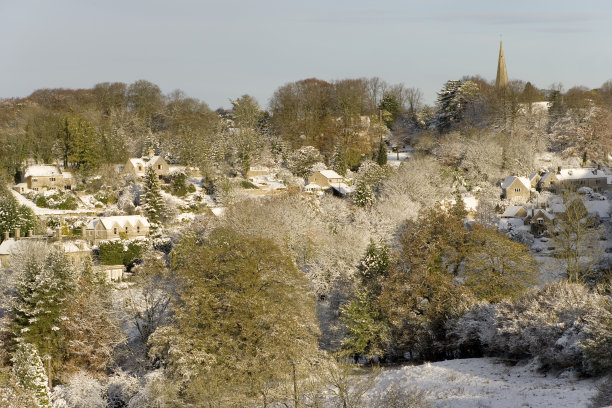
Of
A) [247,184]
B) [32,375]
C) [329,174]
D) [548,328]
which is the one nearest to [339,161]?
[329,174]

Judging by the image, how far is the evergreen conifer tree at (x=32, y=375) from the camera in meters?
24.3

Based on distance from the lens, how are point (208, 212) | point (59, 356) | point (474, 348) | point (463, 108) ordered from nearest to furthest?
1. point (474, 348)
2. point (59, 356)
3. point (208, 212)
4. point (463, 108)

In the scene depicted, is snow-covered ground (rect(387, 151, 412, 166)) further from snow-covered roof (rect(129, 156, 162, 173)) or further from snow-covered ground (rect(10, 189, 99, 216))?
snow-covered ground (rect(10, 189, 99, 216))

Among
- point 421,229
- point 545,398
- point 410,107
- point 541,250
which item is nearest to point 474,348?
point 421,229

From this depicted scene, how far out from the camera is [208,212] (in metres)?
46.6

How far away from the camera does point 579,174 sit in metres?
56.7

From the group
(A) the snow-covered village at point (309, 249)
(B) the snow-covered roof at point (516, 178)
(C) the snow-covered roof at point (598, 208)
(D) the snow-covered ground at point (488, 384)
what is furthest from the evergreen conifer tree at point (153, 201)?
(C) the snow-covered roof at point (598, 208)

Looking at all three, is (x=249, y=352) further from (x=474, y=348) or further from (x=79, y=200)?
(x=79, y=200)

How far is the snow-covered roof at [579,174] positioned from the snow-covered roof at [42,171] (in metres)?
41.8

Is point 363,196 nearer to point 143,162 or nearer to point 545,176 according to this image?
point 545,176

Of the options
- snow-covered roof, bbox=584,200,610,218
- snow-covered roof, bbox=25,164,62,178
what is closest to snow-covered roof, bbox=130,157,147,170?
snow-covered roof, bbox=25,164,62,178

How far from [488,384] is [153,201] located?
1303 inches

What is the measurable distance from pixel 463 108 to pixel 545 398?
4990 cm

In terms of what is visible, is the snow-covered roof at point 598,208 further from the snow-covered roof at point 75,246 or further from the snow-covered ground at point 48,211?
the snow-covered ground at point 48,211
